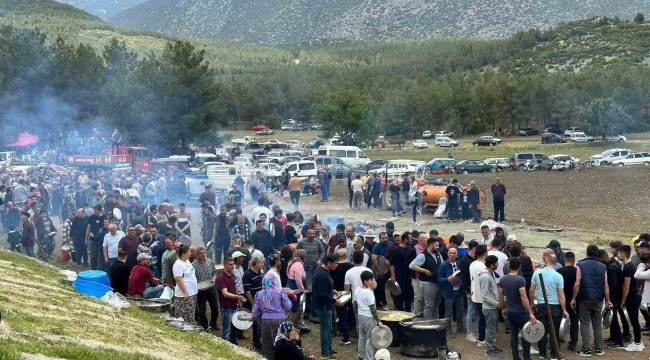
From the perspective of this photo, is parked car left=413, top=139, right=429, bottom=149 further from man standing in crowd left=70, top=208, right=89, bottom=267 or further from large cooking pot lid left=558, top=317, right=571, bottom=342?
large cooking pot lid left=558, top=317, right=571, bottom=342

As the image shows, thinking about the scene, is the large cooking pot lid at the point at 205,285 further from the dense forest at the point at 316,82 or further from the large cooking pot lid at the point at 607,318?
the dense forest at the point at 316,82

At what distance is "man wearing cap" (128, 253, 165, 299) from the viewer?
14133mm

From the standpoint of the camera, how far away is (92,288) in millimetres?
14367

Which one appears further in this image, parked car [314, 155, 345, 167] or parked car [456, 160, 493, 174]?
parked car [456, 160, 493, 174]

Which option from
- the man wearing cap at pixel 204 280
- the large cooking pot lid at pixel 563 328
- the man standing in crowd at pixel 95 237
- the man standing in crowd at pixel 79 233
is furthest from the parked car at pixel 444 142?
the man wearing cap at pixel 204 280

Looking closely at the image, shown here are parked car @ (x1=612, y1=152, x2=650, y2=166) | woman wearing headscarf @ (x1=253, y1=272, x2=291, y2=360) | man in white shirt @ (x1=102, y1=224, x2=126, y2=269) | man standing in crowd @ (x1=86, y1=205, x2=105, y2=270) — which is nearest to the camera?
woman wearing headscarf @ (x1=253, y1=272, x2=291, y2=360)

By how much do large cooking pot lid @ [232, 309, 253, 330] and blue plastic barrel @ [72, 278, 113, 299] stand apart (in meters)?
2.58

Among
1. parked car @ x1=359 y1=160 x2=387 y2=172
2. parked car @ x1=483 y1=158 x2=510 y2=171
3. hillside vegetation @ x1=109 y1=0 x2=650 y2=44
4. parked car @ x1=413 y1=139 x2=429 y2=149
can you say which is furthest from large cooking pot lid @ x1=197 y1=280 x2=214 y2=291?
hillside vegetation @ x1=109 y1=0 x2=650 y2=44

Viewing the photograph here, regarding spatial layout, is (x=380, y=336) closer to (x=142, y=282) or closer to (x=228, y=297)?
(x=228, y=297)

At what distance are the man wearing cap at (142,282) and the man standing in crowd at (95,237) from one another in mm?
4188

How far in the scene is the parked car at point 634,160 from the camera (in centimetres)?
5009

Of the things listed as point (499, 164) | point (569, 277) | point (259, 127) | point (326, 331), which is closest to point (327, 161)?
point (499, 164)

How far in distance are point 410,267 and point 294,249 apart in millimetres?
1949

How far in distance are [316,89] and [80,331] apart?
10535 centimetres
